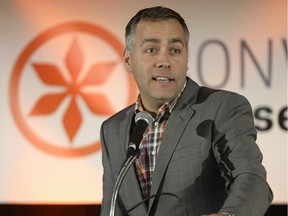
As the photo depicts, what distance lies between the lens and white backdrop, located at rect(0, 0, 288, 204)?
137 inches

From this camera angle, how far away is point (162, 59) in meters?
1.82

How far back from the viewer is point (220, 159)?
1645 mm

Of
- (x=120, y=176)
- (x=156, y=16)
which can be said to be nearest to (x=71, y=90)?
(x=156, y=16)

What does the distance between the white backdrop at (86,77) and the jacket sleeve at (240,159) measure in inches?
70.6

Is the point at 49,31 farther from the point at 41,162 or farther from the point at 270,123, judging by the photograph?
the point at 270,123

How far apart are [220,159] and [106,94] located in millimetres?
1940

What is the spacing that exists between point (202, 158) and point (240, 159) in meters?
0.16

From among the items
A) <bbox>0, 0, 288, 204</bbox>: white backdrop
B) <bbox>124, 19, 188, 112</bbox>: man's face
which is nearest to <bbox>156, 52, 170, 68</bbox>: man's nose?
<bbox>124, 19, 188, 112</bbox>: man's face

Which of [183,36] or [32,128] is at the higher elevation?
[183,36]

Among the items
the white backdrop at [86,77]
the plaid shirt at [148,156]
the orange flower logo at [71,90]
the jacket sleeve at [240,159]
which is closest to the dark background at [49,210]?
the white backdrop at [86,77]

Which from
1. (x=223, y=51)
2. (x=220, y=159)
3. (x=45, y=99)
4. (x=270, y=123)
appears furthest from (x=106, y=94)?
(x=220, y=159)

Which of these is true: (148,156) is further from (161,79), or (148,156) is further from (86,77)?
(86,77)

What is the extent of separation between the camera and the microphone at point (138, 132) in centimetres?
154

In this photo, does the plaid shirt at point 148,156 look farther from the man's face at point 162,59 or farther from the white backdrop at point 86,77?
the white backdrop at point 86,77
